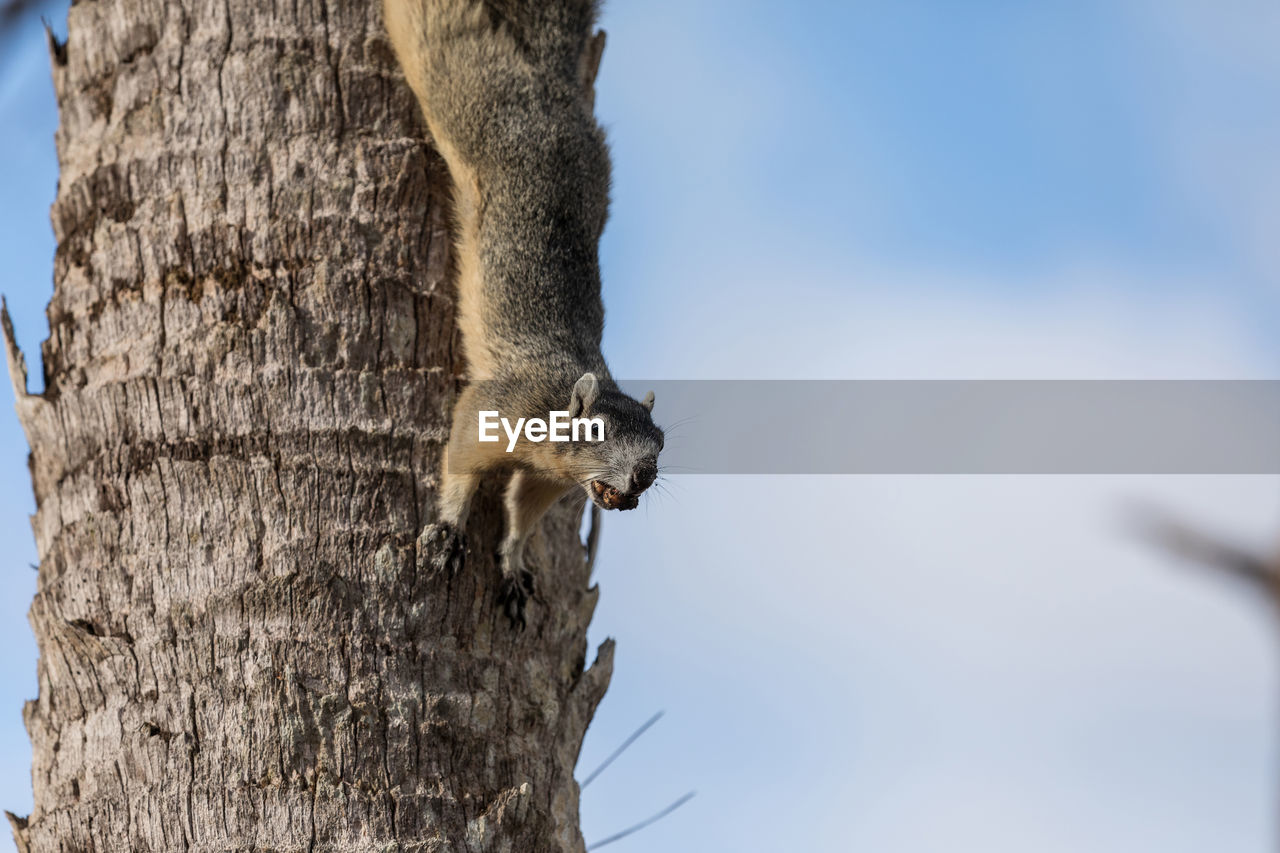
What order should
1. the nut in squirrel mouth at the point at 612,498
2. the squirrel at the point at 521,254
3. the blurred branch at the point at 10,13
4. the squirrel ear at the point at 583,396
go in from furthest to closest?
1. the squirrel ear at the point at 583,396
2. the nut in squirrel mouth at the point at 612,498
3. the squirrel at the point at 521,254
4. the blurred branch at the point at 10,13

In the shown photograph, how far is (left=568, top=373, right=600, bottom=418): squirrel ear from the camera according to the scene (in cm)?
494

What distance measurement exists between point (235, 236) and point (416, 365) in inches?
30.1

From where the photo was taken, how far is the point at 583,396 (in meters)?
4.96

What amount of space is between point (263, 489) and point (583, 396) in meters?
1.38

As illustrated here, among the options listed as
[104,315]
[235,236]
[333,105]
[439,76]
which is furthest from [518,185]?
[104,315]

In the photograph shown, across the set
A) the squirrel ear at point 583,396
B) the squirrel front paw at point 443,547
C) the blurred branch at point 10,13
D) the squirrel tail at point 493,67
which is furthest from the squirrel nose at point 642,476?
the blurred branch at point 10,13

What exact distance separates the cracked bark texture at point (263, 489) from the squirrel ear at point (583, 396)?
52 cm

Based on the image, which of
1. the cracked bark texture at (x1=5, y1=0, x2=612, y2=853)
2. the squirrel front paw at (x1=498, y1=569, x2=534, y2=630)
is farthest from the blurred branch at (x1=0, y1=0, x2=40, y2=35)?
the squirrel front paw at (x1=498, y1=569, x2=534, y2=630)

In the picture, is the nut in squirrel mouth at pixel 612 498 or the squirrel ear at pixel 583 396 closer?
the nut in squirrel mouth at pixel 612 498

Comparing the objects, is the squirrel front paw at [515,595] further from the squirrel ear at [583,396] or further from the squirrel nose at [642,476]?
the squirrel ear at [583,396]

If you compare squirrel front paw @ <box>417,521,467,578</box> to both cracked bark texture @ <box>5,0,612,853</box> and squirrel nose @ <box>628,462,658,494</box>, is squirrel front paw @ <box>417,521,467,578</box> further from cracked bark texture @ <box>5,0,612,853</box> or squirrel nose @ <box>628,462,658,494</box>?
squirrel nose @ <box>628,462,658,494</box>

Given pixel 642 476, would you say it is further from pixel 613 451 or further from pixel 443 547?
pixel 443 547

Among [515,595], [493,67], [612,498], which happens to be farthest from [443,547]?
[493,67]

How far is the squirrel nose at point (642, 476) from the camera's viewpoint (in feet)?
15.5
